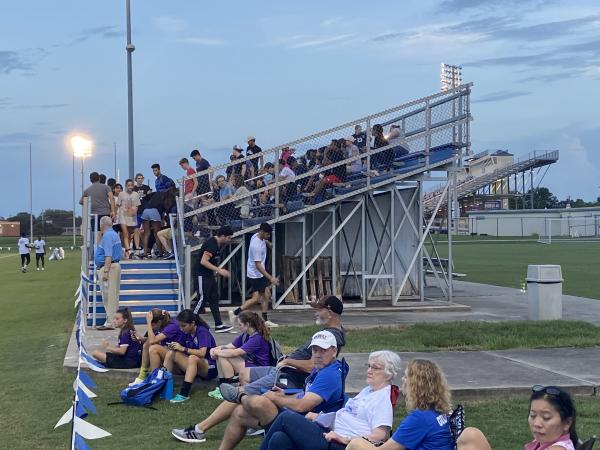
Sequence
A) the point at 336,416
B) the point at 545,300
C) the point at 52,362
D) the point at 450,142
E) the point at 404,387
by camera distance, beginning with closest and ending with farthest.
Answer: the point at 404,387 < the point at 336,416 < the point at 52,362 < the point at 545,300 < the point at 450,142

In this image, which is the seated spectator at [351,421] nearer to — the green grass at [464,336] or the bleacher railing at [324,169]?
the green grass at [464,336]

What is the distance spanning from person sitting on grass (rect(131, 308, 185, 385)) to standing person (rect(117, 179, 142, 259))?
376 inches

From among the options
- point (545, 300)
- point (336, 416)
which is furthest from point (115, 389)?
point (545, 300)

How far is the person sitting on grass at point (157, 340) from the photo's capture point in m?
9.38

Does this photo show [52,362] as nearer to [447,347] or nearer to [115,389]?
[115,389]

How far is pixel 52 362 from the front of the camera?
12086 mm

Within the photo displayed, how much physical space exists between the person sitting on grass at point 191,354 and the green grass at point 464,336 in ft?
9.97

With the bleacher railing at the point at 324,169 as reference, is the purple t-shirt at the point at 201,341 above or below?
below

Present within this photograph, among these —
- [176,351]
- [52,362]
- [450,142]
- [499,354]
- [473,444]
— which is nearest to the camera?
[473,444]

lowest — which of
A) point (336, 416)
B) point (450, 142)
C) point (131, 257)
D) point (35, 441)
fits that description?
point (35, 441)

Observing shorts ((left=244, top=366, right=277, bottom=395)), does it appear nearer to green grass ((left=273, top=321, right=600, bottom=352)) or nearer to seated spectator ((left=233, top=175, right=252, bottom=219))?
green grass ((left=273, top=321, right=600, bottom=352))

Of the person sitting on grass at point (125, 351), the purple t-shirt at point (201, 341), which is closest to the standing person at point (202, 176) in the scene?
the person sitting on grass at point (125, 351)

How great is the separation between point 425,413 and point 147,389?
471 cm

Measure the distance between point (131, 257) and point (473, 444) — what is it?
1472cm
